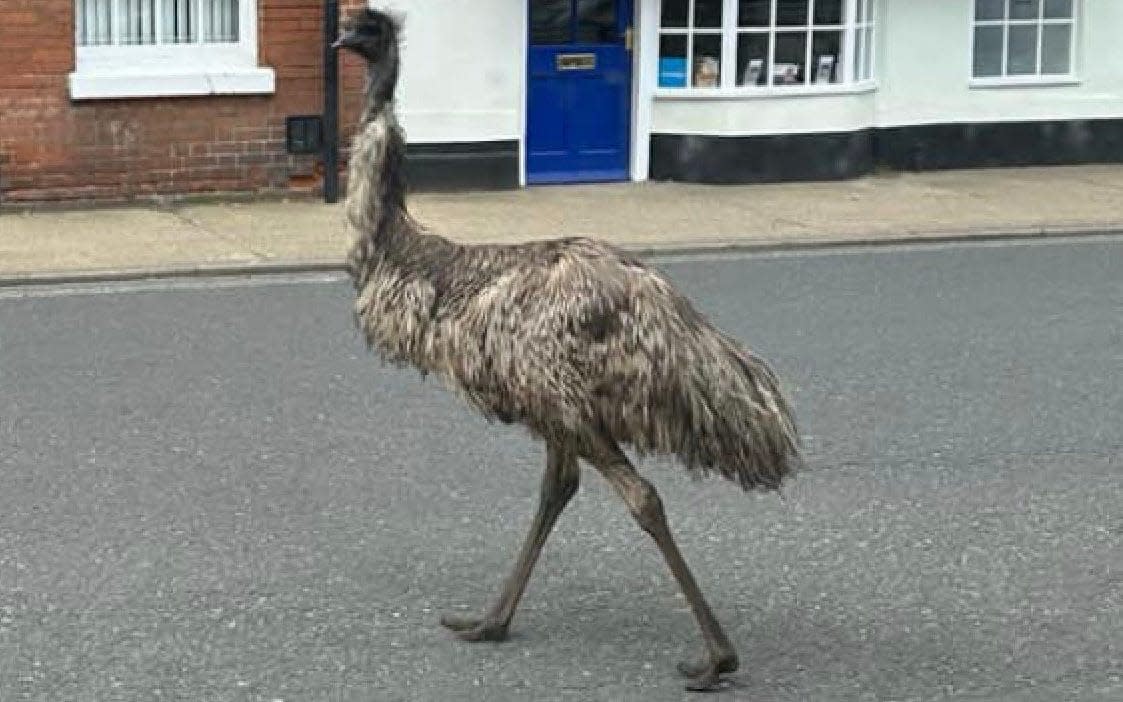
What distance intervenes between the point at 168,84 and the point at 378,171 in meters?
10.00

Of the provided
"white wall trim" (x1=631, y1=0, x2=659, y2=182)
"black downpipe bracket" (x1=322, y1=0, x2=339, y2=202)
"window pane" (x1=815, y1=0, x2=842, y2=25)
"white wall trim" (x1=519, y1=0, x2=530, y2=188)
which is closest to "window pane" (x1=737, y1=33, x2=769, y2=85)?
"window pane" (x1=815, y1=0, x2=842, y2=25)

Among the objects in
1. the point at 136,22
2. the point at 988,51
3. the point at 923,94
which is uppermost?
the point at 136,22

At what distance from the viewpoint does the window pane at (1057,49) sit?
1870cm

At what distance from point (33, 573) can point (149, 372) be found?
3241 millimetres

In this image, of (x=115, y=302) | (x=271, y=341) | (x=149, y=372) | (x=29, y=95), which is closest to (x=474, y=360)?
(x=149, y=372)

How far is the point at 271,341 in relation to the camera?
1052 centimetres

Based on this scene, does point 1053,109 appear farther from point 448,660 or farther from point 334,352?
point 448,660

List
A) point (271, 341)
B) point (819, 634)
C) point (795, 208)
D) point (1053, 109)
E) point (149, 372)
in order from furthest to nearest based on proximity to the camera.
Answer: point (1053, 109), point (795, 208), point (271, 341), point (149, 372), point (819, 634)

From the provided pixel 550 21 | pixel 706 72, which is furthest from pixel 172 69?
pixel 706 72

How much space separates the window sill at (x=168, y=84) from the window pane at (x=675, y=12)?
3573mm

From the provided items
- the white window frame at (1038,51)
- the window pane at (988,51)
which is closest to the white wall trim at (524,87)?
the white window frame at (1038,51)

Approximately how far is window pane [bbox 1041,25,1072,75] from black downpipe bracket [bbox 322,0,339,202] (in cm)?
707

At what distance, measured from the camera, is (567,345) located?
17.6ft

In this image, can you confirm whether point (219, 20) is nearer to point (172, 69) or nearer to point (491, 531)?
point (172, 69)
